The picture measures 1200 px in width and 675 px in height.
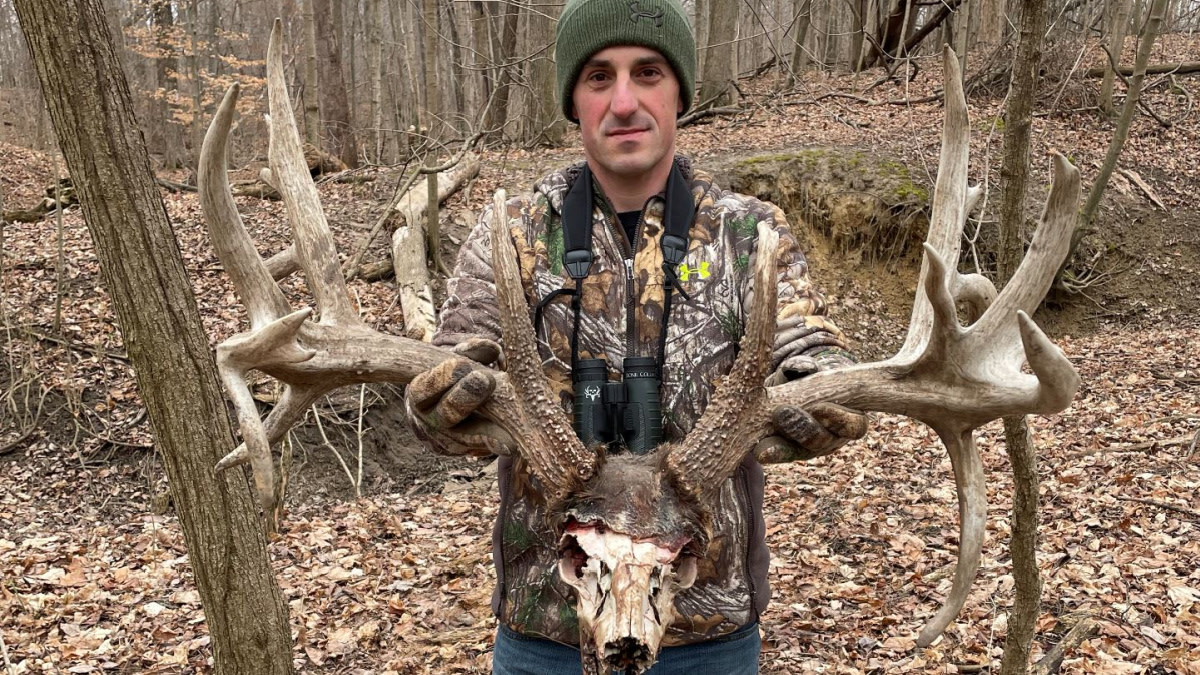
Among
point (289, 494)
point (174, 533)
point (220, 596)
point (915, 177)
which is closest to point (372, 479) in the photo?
point (289, 494)

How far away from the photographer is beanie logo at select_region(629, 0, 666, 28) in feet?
8.63

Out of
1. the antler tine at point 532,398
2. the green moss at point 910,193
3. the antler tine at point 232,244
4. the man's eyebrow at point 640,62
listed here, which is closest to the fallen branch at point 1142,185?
the green moss at point 910,193

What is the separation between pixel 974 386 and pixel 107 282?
3.02m

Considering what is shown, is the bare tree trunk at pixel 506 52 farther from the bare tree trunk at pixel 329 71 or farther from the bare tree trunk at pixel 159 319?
the bare tree trunk at pixel 159 319

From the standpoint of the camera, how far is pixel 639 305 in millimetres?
2641

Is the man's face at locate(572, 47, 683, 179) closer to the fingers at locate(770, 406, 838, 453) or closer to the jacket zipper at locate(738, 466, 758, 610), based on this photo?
the fingers at locate(770, 406, 838, 453)

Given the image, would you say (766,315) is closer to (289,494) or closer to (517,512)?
(517,512)

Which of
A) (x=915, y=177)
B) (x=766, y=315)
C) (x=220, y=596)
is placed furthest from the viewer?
(x=915, y=177)

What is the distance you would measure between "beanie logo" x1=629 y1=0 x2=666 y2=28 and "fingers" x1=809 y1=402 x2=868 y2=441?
4.03ft

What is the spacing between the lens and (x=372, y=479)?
8.37 meters

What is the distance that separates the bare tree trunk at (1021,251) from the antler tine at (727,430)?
4.14 ft

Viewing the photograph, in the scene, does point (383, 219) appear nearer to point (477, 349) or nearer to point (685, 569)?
point (477, 349)

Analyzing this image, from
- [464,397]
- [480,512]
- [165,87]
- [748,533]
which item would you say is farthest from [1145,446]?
[165,87]

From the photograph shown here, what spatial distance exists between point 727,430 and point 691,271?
524 mm
